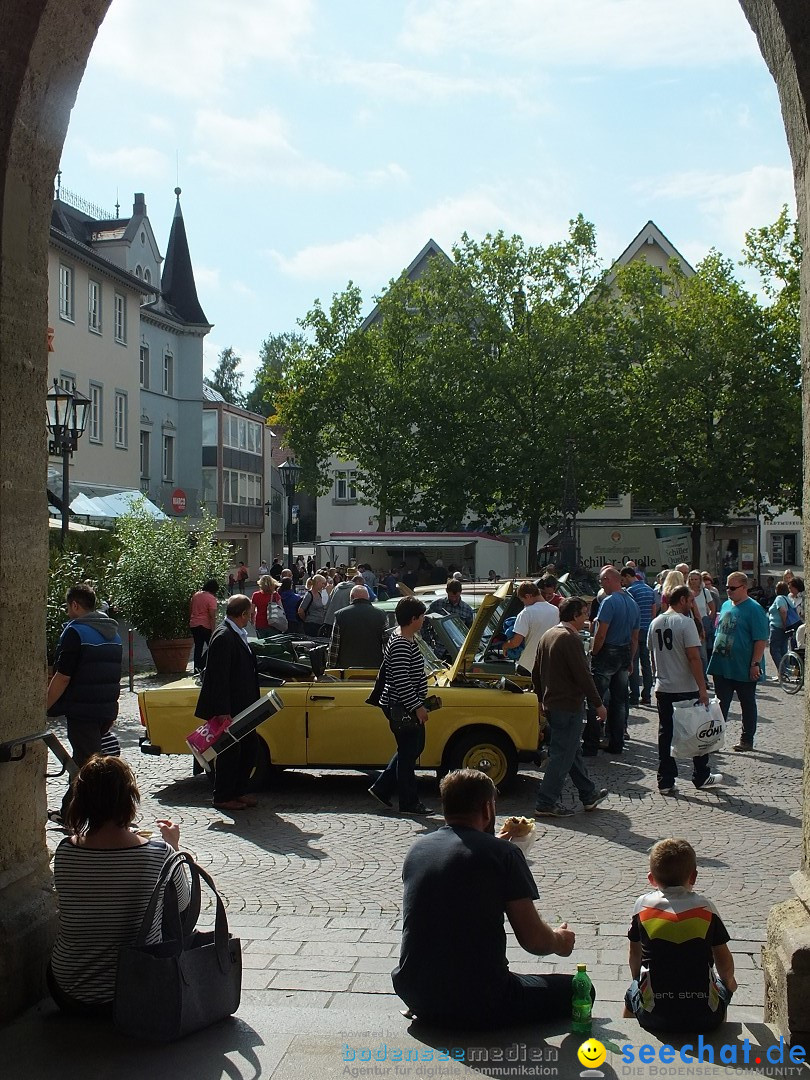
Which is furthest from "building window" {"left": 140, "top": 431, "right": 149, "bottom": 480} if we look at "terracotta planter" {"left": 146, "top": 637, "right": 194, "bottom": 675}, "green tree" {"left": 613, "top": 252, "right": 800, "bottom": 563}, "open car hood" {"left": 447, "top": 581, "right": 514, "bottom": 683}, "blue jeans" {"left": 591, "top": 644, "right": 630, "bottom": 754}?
"open car hood" {"left": 447, "top": 581, "right": 514, "bottom": 683}

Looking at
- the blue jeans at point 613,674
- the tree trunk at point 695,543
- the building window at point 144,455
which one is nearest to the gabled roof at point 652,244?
the tree trunk at point 695,543

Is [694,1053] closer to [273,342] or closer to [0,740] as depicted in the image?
[0,740]

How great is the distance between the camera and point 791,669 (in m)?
18.4

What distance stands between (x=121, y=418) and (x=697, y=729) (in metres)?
36.6

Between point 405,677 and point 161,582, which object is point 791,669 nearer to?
point 161,582

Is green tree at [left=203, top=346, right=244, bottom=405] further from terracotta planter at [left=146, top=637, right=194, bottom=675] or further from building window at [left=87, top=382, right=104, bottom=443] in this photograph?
terracotta planter at [left=146, top=637, right=194, bottom=675]

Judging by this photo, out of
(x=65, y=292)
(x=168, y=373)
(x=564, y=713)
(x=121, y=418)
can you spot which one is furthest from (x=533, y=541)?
(x=564, y=713)

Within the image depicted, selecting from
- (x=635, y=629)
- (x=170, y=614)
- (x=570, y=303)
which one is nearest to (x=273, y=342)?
(x=570, y=303)

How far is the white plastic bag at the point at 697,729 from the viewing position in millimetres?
9602

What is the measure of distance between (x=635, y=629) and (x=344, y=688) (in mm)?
3985

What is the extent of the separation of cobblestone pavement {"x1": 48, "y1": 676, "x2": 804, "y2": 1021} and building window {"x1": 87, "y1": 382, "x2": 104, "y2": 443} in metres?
30.1

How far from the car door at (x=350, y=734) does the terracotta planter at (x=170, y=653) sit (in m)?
10.0

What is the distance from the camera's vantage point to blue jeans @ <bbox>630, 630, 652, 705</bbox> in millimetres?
15648

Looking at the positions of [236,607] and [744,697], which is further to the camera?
[744,697]
